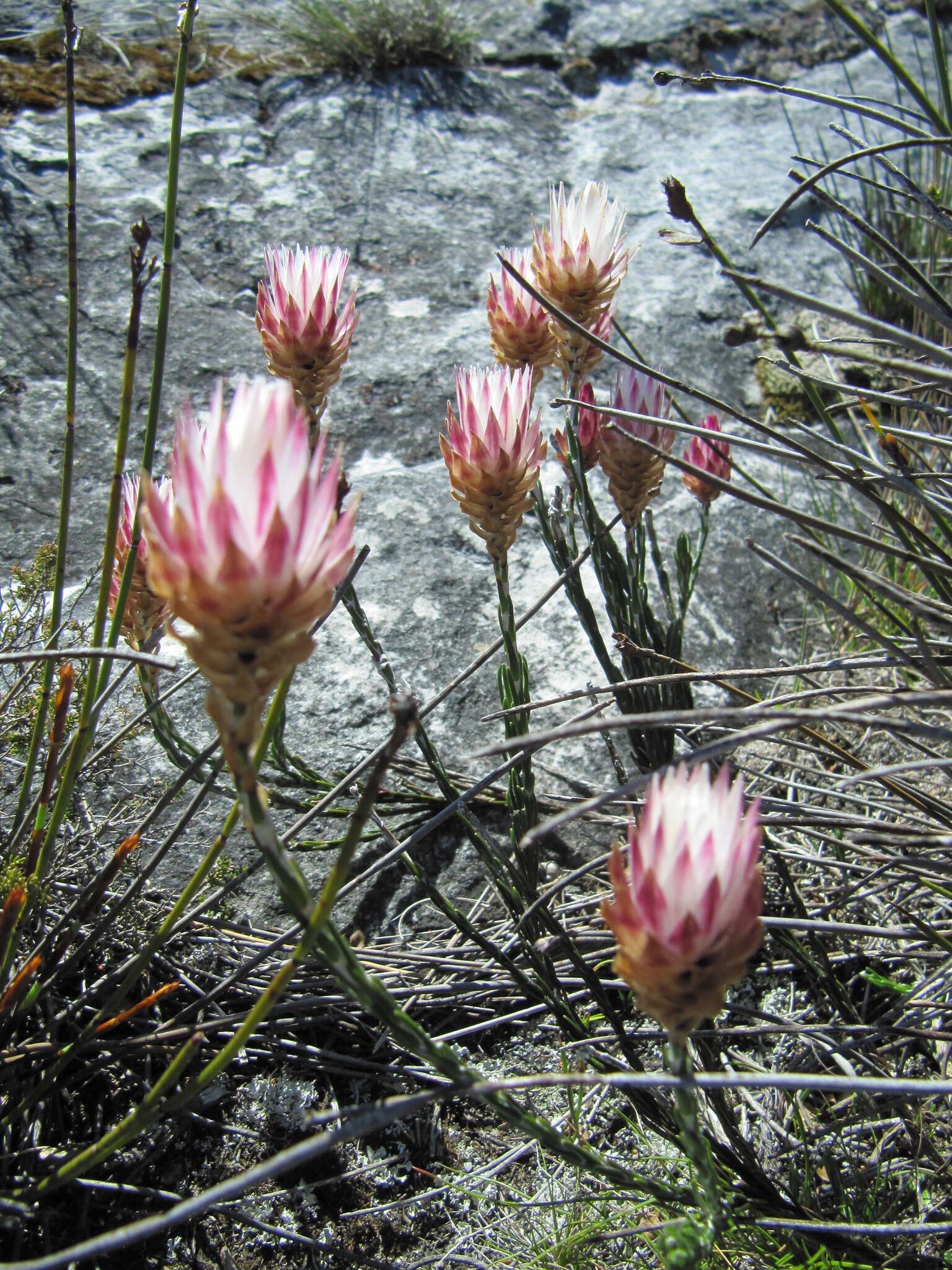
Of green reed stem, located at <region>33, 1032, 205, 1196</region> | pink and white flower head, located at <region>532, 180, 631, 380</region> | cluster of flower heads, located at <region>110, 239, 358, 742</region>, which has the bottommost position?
green reed stem, located at <region>33, 1032, 205, 1196</region>

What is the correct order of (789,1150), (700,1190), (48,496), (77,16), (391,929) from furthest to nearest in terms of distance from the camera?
(77,16), (48,496), (391,929), (789,1150), (700,1190)

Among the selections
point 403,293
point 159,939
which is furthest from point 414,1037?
point 403,293

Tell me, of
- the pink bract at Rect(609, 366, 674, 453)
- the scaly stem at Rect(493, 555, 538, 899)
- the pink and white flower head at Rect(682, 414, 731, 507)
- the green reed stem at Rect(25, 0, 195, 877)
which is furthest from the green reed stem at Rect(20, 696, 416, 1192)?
the pink and white flower head at Rect(682, 414, 731, 507)

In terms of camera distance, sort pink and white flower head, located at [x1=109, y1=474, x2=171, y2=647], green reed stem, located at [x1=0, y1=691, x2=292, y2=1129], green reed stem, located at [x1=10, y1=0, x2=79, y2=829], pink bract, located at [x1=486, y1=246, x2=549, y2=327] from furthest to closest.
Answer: pink bract, located at [x1=486, y1=246, x2=549, y2=327]
pink and white flower head, located at [x1=109, y1=474, x2=171, y2=647]
green reed stem, located at [x1=10, y1=0, x2=79, y2=829]
green reed stem, located at [x1=0, y1=691, x2=292, y2=1129]

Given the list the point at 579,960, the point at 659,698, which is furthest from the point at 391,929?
the point at 659,698

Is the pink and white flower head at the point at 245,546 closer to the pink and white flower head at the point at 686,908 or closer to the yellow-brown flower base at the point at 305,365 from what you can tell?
the pink and white flower head at the point at 686,908

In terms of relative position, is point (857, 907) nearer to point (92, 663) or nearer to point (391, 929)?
Answer: point (391, 929)

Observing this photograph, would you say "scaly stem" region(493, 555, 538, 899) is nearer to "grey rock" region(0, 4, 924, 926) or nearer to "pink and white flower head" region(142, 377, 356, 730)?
"grey rock" region(0, 4, 924, 926)
